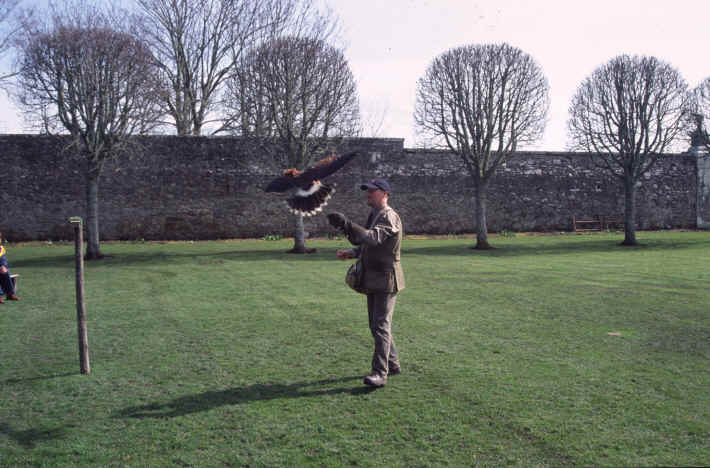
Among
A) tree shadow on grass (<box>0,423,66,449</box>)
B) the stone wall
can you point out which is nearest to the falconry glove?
tree shadow on grass (<box>0,423,66,449</box>)

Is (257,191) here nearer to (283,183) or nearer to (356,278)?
(356,278)

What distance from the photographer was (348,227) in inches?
179

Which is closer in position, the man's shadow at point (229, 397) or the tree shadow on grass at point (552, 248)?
the man's shadow at point (229, 397)

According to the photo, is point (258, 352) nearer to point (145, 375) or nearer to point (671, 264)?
point (145, 375)

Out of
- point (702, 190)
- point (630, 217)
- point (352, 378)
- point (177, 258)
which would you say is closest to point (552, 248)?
point (630, 217)

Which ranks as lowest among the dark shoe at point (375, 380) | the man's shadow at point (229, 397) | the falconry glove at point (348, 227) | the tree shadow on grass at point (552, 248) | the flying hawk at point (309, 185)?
the man's shadow at point (229, 397)

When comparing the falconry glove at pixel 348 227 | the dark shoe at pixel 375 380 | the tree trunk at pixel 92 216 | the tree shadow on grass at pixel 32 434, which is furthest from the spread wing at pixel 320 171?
the tree trunk at pixel 92 216

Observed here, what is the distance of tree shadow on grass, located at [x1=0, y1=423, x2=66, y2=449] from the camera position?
400 centimetres

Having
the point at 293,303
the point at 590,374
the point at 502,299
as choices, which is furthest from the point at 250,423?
the point at 502,299

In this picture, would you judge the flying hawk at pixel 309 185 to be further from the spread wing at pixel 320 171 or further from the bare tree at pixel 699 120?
the bare tree at pixel 699 120

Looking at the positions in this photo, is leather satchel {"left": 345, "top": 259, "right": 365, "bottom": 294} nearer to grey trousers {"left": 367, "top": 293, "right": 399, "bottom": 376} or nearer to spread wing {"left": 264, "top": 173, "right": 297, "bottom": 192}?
grey trousers {"left": 367, "top": 293, "right": 399, "bottom": 376}

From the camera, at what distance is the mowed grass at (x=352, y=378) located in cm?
386

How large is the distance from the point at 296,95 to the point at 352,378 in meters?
14.9

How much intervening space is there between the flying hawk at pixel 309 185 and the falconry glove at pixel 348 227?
0.29 meters
